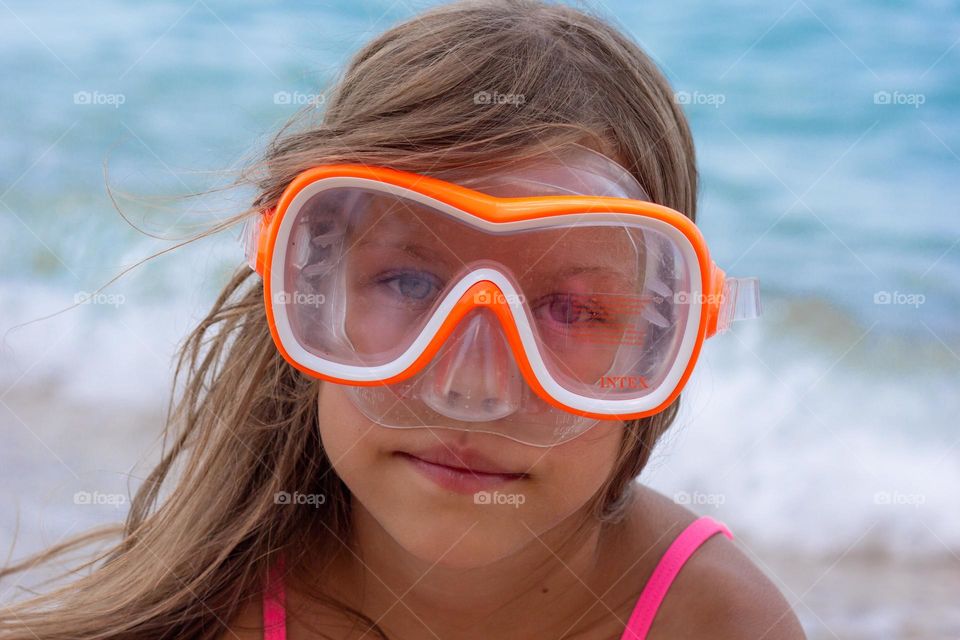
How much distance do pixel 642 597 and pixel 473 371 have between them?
0.75 m

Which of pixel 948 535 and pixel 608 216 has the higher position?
pixel 608 216

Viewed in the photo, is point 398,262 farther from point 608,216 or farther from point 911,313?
point 911,313

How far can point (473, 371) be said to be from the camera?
1355 millimetres

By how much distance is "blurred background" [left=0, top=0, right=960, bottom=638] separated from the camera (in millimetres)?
3795

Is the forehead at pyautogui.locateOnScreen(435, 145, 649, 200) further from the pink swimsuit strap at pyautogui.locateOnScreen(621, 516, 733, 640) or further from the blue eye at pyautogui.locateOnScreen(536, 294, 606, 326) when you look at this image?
the pink swimsuit strap at pyautogui.locateOnScreen(621, 516, 733, 640)

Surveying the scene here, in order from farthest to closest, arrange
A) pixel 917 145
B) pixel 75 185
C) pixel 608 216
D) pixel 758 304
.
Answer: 1. pixel 917 145
2. pixel 75 185
3. pixel 758 304
4. pixel 608 216

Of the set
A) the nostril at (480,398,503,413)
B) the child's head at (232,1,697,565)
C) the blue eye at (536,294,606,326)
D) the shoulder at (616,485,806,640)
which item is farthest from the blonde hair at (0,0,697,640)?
the nostril at (480,398,503,413)

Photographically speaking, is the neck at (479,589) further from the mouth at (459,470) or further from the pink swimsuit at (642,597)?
the mouth at (459,470)

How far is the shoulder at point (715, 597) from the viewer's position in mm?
1818

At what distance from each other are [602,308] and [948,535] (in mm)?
3127

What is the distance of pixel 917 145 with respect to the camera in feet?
20.4

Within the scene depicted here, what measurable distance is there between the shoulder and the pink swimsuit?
16 mm

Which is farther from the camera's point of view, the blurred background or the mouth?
the blurred background

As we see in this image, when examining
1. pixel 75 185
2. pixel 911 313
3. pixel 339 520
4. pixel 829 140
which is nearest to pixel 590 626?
pixel 339 520
